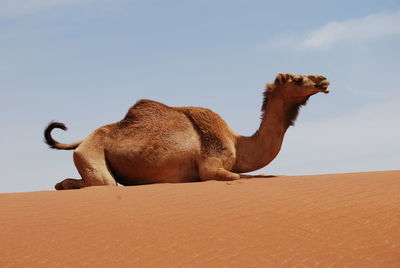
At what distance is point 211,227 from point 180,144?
4299 millimetres

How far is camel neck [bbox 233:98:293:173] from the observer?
11742mm

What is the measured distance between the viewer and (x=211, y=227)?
6.82 metres

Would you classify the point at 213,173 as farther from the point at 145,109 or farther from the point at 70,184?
the point at 70,184

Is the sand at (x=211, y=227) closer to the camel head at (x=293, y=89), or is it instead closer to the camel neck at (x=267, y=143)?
the camel neck at (x=267, y=143)

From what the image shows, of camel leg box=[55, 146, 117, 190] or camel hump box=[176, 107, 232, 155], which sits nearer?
camel leg box=[55, 146, 117, 190]

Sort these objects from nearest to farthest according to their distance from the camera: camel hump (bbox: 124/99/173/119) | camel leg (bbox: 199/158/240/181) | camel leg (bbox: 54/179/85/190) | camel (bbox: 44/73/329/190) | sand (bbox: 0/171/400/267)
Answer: sand (bbox: 0/171/400/267) < camel leg (bbox: 199/158/240/181) < camel (bbox: 44/73/329/190) < camel leg (bbox: 54/179/85/190) < camel hump (bbox: 124/99/173/119)

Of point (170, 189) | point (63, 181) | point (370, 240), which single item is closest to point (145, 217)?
point (170, 189)

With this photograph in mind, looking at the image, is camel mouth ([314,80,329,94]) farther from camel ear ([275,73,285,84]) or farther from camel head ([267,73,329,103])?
camel ear ([275,73,285,84])

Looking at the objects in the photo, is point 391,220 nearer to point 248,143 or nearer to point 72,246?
point 72,246

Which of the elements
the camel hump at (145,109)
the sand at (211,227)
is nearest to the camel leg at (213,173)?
the camel hump at (145,109)

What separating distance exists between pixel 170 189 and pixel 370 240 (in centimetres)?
350

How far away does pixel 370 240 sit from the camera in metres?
6.29

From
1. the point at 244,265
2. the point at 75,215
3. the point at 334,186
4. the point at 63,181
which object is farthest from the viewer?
the point at 63,181

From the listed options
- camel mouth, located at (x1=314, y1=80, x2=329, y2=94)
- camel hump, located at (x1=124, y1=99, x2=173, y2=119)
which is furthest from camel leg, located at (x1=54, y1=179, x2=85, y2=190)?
camel mouth, located at (x1=314, y1=80, x2=329, y2=94)
